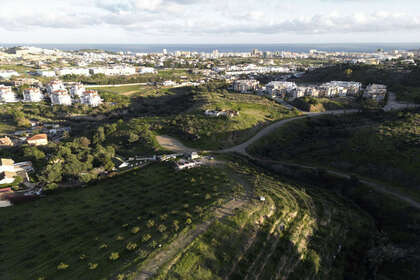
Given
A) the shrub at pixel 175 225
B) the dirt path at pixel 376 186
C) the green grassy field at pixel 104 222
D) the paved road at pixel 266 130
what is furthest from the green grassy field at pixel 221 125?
the shrub at pixel 175 225

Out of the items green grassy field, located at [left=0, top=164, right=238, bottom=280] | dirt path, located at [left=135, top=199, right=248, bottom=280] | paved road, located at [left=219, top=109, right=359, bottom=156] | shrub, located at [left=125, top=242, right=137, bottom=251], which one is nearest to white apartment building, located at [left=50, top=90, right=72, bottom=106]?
green grassy field, located at [left=0, top=164, right=238, bottom=280]

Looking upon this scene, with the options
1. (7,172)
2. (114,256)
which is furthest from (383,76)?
(7,172)

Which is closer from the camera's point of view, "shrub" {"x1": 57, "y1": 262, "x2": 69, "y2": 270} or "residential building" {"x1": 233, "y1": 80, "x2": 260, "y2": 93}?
"shrub" {"x1": 57, "y1": 262, "x2": 69, "y2": 270}

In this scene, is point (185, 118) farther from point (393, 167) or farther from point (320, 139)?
point (393, 167)

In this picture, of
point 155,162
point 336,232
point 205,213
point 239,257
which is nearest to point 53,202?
point 155,162

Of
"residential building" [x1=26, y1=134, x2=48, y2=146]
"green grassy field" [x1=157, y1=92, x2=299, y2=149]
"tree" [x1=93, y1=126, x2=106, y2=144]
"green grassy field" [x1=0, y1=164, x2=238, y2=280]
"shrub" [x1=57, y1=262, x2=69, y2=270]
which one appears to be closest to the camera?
"shrub" [x1=57, y1=262, x2=69, y2=270]

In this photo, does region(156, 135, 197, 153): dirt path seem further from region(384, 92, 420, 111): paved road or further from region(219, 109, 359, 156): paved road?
region(384, 92, 420, 111): paved road

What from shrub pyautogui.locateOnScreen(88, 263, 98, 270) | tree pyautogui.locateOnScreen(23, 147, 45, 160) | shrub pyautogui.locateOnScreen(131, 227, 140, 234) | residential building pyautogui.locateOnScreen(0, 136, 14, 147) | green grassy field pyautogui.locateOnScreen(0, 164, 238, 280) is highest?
shrub pyautogui.locateOnScreen(88, 263, 98, 270)
